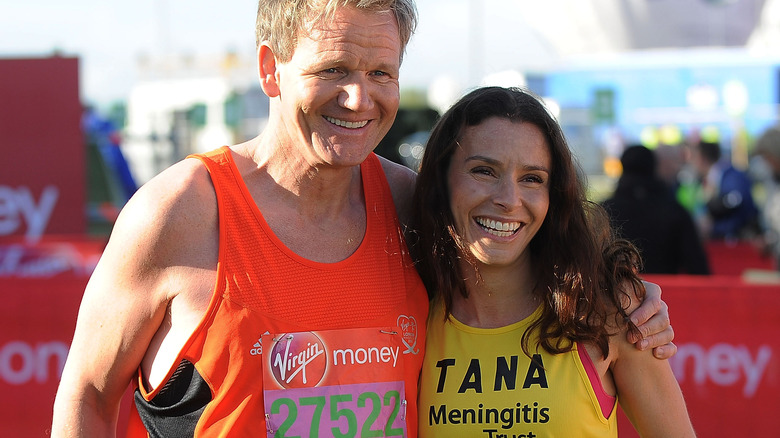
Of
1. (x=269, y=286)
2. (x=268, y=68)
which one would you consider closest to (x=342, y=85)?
(x=268, y=68)

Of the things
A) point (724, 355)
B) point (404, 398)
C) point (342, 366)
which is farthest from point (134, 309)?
point (724, 355)

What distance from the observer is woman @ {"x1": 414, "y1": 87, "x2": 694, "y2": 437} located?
224 centimetres

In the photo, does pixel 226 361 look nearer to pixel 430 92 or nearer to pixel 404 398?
pixel 404 398

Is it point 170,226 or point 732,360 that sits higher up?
point 170,226

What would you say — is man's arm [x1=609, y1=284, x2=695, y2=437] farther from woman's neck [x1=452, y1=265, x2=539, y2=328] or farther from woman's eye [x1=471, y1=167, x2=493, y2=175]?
woman's eye [x1=471, y1=167, x2=493, y2=175]

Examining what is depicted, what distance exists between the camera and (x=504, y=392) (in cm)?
224

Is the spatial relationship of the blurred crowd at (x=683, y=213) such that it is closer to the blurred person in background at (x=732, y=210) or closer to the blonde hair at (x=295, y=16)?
the blurred person in background at (x=732, y=210)

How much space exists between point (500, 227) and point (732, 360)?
2.90 meters

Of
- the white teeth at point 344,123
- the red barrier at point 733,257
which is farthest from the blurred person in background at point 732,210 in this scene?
the white teeth at point 344,123

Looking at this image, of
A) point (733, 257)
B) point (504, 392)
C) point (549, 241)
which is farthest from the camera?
point (733, 257)

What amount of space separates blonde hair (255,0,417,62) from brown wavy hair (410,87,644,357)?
0.36 m

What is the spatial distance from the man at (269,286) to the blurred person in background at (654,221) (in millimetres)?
3442

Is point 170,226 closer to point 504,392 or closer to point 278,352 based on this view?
point 278,352

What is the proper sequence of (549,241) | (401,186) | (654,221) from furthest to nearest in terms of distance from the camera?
(654,221) → (401,186) → (549,241)
